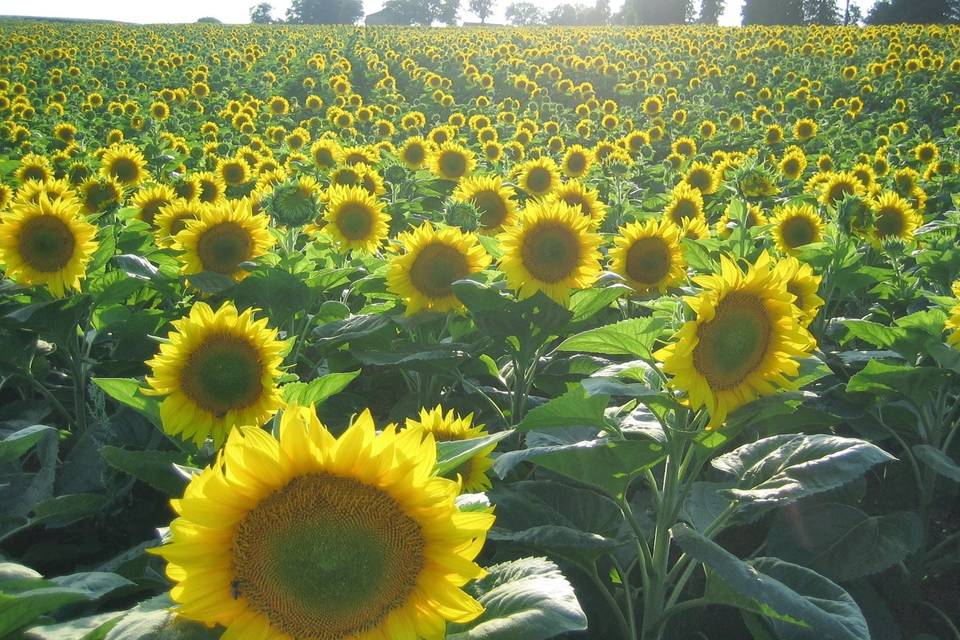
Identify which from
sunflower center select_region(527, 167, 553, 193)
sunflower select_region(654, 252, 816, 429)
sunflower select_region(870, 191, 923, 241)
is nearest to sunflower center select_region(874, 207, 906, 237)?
sunflower select_region(870, 191, 923, 241)

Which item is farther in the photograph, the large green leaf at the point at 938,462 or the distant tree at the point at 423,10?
the distant tree at the point at 423,10

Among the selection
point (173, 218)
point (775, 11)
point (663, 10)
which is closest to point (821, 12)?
point (775, 11)

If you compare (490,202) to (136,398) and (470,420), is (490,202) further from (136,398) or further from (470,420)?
(136,398)

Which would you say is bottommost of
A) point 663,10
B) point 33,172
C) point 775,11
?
point 33,172

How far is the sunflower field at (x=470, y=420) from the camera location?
1.18 meters

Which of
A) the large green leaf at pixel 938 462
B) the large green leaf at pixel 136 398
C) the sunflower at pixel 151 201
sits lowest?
the large green leaf at pixel 938 462

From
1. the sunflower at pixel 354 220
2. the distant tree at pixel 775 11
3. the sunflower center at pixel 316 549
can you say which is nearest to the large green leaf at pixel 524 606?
the sunflower center at pixel 316 549

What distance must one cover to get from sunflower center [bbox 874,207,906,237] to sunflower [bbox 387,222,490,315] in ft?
8.98

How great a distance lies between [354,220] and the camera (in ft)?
13.7

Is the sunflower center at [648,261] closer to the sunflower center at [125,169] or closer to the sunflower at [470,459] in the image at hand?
the sunflower at [470,459]

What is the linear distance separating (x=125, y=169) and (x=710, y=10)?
61.7 meters

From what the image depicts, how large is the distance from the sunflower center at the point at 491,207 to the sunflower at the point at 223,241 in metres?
1.60

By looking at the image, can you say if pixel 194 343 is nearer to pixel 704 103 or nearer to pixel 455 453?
pixel 455 453

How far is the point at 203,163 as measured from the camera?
334 inches
